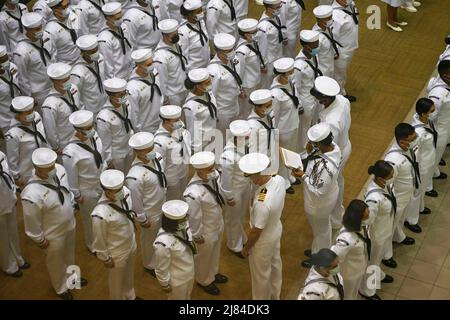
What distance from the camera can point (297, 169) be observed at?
757 cm

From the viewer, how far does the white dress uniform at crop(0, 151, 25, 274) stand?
24.6ft

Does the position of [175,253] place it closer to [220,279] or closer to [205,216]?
[205,216]

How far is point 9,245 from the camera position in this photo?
7.88 m

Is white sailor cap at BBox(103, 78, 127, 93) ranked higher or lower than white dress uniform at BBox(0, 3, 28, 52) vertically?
Answer: higher

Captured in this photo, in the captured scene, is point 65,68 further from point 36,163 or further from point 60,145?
point 36,163

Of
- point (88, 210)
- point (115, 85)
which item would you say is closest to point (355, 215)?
point (88, 210)

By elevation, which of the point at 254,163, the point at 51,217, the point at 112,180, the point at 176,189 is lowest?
the point at 176,189

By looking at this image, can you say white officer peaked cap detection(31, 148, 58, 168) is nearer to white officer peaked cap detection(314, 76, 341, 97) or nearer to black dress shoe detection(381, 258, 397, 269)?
white officer peaked cap detection(314, 76, 341, 97)

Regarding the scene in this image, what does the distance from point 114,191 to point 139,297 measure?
1.39 meters

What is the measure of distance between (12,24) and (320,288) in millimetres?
5870

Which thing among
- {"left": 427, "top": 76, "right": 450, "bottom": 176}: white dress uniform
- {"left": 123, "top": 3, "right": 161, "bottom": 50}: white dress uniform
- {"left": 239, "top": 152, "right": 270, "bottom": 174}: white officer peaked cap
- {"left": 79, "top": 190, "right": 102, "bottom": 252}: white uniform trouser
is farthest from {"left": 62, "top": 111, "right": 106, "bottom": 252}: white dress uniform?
{"left": 427, "top": 76, "right": 450, "bottom": 176}: white dress uniform

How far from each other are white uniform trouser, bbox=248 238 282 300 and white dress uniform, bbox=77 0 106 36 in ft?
14.8

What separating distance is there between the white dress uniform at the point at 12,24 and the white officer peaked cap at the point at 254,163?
4404 millimetres

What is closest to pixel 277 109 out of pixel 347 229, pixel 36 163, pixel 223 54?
pixel 223 54
